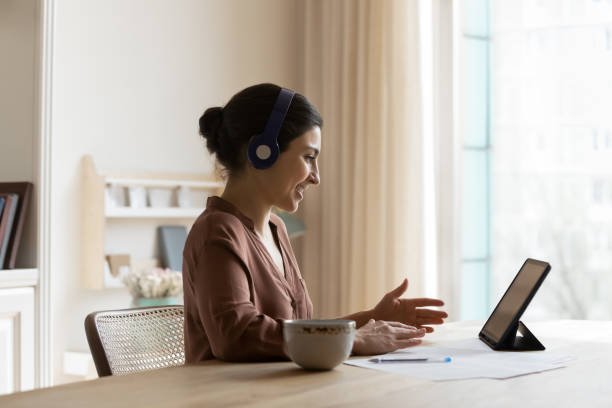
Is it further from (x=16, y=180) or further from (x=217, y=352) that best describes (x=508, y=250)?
(x=217, y=352)

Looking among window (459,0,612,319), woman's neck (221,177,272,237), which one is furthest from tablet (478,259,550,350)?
window (459,0,612,319)

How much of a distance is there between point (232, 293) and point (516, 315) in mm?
567

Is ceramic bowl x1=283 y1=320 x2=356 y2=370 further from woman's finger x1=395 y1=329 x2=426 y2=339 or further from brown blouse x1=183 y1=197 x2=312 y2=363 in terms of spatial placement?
woman's finger x1=395 y1=329 x2=426 y2=339

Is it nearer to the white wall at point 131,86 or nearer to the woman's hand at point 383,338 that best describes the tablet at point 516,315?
the woman's hand at point 383,338

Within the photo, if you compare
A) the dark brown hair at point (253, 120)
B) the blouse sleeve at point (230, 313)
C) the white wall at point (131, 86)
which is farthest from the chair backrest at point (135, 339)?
the white wall at point (131, 86)

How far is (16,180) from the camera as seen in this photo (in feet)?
9.77

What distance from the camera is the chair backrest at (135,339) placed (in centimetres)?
164

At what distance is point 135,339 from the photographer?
1.73 metres

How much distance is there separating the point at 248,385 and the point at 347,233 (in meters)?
2.68

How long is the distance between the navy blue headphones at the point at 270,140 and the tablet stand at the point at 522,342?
1.97ft

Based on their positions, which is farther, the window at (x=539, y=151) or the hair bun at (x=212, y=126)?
the window at (x=539, y=151)

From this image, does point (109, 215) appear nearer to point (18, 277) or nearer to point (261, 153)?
Result: point (18, 277)

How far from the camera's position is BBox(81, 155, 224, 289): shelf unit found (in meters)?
3.21

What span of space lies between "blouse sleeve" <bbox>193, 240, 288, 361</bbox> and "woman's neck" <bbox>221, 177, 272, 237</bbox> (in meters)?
0.22
